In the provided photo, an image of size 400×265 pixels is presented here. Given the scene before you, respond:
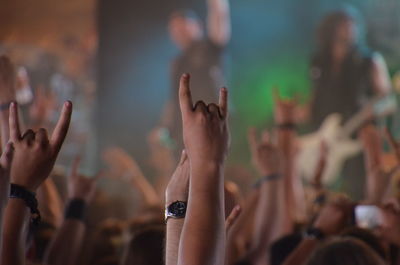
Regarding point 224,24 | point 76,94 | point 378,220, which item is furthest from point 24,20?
point 378,220

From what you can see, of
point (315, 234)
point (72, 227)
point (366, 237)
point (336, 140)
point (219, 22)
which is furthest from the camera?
point (219, 22)

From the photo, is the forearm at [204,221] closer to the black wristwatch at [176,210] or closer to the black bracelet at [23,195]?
the black wristwatch at [176,210]

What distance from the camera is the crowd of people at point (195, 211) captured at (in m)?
1.19

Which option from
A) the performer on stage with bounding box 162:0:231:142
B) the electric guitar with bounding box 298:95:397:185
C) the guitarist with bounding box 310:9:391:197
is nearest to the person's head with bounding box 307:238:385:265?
the electric guitar with bounding box 298:95:397:185

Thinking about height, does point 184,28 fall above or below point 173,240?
above

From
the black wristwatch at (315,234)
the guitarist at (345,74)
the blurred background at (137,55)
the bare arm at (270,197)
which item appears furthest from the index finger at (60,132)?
the blurred background at (137,55)

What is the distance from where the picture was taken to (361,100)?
6.16 metres

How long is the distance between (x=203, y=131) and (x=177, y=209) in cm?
19

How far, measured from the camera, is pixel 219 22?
675 cm

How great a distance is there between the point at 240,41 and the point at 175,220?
547 centimetres

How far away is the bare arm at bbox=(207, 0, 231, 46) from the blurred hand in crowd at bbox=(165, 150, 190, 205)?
5428mm

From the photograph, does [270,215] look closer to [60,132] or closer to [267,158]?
[267,158]

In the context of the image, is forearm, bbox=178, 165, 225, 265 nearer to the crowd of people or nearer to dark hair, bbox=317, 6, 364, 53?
the crowd of people

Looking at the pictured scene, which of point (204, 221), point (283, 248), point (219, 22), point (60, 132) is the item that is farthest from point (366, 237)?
point (219, 22)
